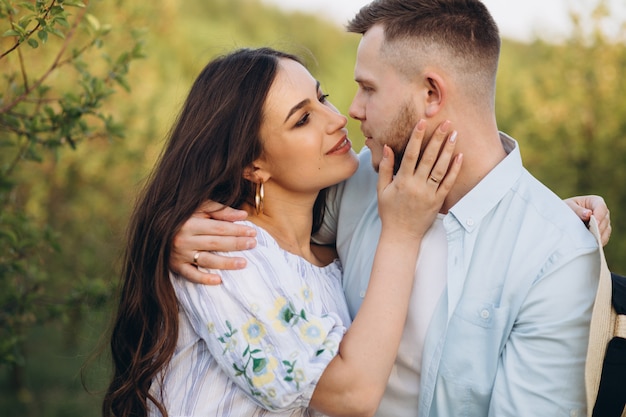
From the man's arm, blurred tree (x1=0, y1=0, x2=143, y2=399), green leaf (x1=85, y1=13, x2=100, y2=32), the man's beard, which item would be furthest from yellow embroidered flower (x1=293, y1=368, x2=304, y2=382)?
green leaf (x1=85, y1=13, x2=100, y2=32)

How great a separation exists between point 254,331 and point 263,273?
218 mm

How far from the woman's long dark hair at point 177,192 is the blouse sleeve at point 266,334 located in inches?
9.5

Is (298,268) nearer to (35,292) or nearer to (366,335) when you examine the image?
(366,335)

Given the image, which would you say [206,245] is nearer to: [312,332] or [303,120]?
[312,332]

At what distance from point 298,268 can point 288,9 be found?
16.5 m

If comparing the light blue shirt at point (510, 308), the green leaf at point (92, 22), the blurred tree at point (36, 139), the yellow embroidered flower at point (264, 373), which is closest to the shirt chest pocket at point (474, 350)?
the light blue shirt at point (510, 308)

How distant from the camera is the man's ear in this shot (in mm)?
2850

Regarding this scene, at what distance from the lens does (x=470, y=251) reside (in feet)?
8.83

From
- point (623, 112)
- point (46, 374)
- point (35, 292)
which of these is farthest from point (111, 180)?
point (623, 112)

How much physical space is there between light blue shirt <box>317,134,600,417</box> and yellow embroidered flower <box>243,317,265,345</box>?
635 mm

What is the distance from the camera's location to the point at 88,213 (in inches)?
274

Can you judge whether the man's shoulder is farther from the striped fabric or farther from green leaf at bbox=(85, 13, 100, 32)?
green leaf at bbox=(85, 13, 100, 32)

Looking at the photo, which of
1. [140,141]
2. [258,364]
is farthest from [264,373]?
[140,141]

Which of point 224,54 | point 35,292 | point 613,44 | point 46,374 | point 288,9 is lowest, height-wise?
point 46,374
